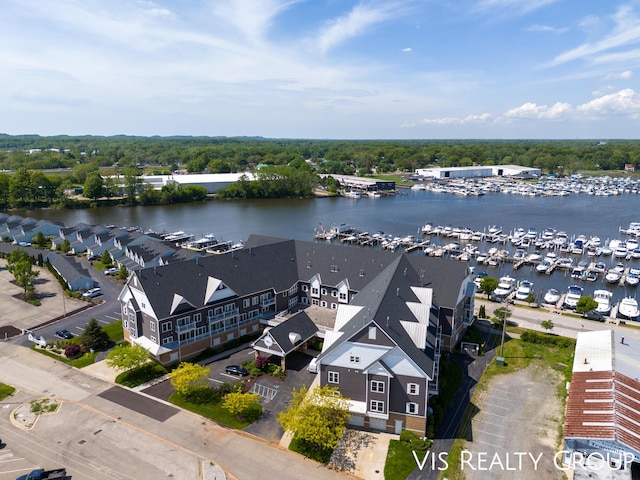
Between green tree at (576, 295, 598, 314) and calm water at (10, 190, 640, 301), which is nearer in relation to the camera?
green tree at (576, 295, 598, 314)

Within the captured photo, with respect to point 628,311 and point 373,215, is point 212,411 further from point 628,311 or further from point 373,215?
point 373,215

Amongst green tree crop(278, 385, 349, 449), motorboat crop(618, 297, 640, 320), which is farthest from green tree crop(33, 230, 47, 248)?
motorboat crop(618, 297, 640, 320)

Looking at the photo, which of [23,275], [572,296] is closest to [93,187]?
[23,275]

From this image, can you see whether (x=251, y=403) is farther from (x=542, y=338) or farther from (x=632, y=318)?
(x=632, y=318)

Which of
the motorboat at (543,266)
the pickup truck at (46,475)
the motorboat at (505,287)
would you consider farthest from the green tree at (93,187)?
the pickup truck at (46,475)

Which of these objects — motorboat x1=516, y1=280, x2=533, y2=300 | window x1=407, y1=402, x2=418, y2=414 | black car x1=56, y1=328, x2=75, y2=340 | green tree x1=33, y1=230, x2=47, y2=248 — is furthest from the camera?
green tree x1=33, y1=230, x2=47, y2=248

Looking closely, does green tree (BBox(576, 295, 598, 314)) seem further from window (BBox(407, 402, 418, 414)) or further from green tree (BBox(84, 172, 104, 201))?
green tree (BBox(84, 172, 104, 201))
